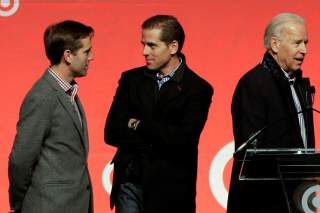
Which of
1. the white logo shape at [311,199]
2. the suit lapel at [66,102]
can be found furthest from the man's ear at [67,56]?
the white logo shape at [311,199]

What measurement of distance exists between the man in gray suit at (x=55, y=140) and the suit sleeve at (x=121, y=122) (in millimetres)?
336

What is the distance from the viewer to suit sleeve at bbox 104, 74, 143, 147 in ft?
15.7

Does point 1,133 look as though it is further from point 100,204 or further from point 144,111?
point 144,111

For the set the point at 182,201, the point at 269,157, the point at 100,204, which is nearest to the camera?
the point at 269,157

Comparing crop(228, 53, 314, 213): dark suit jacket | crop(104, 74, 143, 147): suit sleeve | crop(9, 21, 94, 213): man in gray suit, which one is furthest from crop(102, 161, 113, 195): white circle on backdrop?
crop(9, 21, 94, 213): man in gray suit

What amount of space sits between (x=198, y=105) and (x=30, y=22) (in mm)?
1868

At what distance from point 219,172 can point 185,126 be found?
150 cm

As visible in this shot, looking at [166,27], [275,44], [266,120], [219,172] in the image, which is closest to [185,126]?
[266,120]

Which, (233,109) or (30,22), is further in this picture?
(30,22)

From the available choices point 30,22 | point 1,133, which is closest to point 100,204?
point 1,133

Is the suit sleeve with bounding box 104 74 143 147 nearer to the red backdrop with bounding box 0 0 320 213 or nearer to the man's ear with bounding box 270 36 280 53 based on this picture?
the man's ear with bounding box 270 36 280 53

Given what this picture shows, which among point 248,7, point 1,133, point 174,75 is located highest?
point 248,7

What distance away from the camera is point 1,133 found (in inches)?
245

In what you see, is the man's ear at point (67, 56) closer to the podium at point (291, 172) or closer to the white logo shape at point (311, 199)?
the podium at point (291, 172)
